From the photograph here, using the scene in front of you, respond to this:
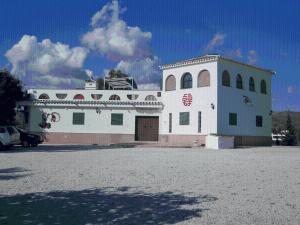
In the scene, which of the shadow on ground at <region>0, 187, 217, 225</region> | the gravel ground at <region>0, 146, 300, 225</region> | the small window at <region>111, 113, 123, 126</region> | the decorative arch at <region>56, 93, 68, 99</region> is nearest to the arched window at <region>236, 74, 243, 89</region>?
the small window at <region>111, 113, 123, 126</region>

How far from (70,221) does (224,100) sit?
25.9 m

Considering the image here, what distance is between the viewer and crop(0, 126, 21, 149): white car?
24.1 m

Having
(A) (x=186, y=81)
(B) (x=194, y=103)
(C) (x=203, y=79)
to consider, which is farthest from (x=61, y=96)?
(C) (x=203, y=79)

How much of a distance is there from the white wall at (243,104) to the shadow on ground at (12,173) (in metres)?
20.0

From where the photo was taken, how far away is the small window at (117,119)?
36812 mm

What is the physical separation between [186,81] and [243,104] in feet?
16.5

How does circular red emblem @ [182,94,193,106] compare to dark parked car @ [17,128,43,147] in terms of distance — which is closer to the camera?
dark parked car @ [17,128,43,147]

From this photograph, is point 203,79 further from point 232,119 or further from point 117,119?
point 117,119

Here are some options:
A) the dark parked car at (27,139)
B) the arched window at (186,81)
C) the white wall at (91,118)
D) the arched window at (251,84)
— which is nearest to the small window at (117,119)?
the white wall at (91,118)

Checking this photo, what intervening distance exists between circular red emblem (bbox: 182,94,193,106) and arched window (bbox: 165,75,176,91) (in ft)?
4.90

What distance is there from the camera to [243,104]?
3338 cm

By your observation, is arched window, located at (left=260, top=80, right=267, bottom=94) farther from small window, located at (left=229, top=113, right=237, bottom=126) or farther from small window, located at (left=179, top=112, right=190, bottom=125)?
small window, located at (left=179, top=112, right=190, bottom=125)

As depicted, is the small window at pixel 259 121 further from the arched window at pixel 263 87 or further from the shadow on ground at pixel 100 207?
the shadow on ground at pixel 100 207

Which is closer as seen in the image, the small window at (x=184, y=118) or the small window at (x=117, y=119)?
the small window at (x=184, y=118)
